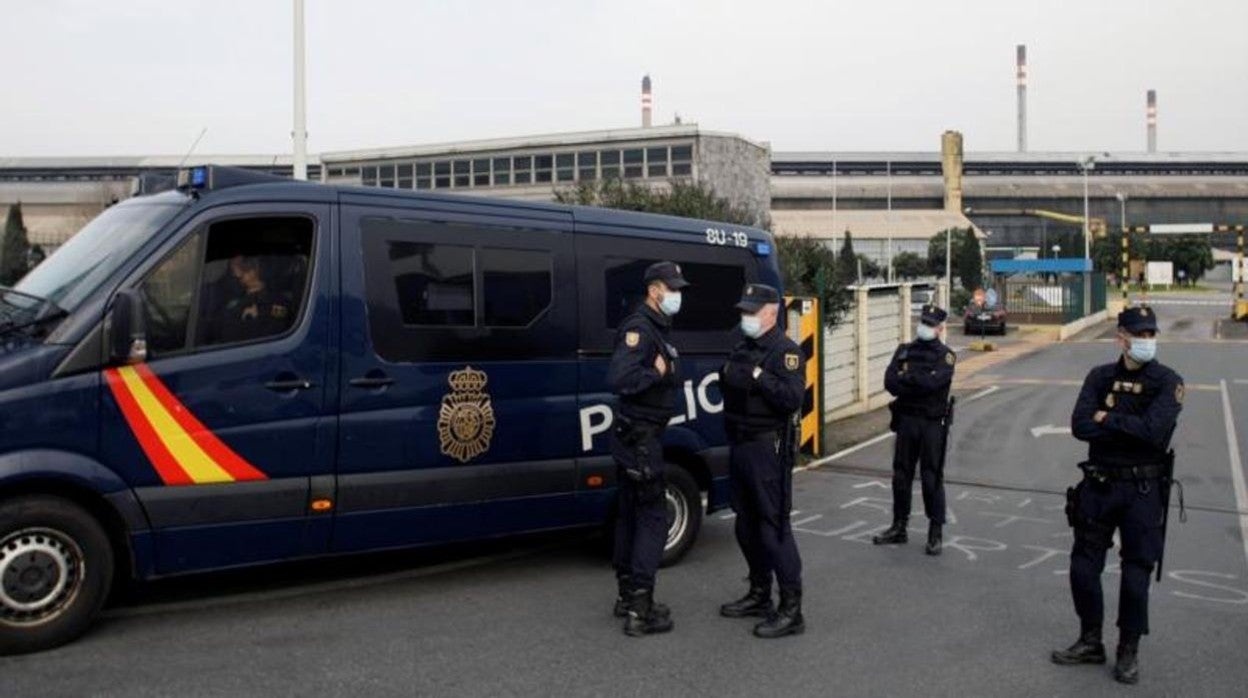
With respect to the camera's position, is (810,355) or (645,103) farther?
(645,103)

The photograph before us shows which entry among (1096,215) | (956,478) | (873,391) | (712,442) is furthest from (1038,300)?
(1096,215)

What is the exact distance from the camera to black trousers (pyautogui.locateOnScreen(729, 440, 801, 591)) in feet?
18.8

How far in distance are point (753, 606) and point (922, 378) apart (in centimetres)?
265

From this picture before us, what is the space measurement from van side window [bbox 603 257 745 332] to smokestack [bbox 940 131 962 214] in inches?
3720

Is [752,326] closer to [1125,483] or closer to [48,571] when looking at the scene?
[1125,483]

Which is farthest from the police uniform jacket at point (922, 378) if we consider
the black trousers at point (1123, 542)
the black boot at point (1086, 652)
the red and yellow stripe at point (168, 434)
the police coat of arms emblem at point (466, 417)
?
the red and yellow stripe at point (168, 434)

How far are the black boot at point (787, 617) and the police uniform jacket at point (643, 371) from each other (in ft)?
3.72

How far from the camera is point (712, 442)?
736cm

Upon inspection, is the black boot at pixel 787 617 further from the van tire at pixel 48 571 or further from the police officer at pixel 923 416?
the van tire at pixel 48 571

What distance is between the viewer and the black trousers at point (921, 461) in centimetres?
780

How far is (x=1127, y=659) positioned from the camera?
16.6 ft

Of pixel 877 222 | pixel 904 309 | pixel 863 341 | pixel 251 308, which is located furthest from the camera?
pixel 877 222

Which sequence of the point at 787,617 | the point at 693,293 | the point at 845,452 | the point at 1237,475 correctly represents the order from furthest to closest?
the point at 845,452
the point at 1237,475
the point at 693,293
the point at 787,617

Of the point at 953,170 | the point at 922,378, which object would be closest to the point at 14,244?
the point at 922,378
